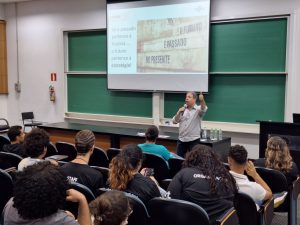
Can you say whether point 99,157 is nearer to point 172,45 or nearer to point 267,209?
point 267,209

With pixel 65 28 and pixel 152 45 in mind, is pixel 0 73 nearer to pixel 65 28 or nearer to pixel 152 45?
pixel 65 28

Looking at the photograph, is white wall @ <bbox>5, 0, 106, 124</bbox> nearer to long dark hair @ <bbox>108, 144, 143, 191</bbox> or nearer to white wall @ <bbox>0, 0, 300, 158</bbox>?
white wall @ <bbox>0, 0, 300, 158</bbox>

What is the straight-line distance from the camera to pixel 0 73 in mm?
8992

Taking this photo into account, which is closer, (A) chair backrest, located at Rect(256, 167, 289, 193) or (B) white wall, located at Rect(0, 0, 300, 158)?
(A) chair backrest, located at Rect(256, 167, 289, 193)

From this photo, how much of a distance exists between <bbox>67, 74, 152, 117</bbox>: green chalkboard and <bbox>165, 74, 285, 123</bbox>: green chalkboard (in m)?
1.34

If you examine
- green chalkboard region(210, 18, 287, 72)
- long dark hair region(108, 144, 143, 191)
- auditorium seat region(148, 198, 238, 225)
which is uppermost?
green chalkboard region(210, 18, 287, 72)

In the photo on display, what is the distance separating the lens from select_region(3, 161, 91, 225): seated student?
4.86ft

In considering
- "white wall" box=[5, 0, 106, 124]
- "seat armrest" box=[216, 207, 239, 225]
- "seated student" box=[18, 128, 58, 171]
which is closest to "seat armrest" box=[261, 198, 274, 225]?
"seat armrest" box=[216, 207, 239, 225]

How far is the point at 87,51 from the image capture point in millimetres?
7645

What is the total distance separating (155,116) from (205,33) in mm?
1770

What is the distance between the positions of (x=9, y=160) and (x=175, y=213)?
6.67 ft

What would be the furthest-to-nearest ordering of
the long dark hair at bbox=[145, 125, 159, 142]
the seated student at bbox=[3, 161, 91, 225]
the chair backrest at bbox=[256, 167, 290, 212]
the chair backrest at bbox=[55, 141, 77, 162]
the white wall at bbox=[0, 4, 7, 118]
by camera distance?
1. the white wall at bbox=[0, 4, 7, 118]
2. the chair backrest at bbox=[55, 141, 77, 162]
3. the long dark hair at bbox=[145, 125, 159, 142]
4. the chair backrest at bbox=[256, 167, 290, 212]
5. the seated student at bbox=[3, 161, 91, 225]

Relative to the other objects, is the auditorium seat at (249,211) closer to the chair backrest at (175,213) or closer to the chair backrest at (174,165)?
the chair backrest at (175,213)

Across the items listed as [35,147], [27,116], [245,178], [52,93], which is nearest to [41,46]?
[52,93]
